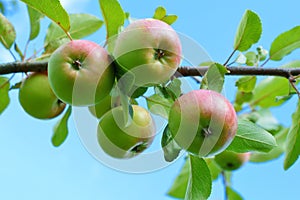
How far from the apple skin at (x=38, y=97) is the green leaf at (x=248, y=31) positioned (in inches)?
24.4

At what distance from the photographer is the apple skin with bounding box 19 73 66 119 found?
4.73 ft

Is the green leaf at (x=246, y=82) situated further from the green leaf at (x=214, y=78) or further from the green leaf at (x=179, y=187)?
the green leaf at (x=179, y=187)

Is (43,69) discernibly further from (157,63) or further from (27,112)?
(157,63)

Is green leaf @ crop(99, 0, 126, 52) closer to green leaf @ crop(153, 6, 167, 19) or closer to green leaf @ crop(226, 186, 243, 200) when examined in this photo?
green leaf @ crop(153, 6, 167, 19)

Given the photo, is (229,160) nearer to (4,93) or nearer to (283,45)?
(283,45)

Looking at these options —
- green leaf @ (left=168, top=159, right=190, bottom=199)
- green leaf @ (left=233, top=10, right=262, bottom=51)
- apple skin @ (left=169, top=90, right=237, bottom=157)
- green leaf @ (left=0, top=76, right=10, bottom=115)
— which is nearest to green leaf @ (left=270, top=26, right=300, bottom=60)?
green leaf @ (left=233, top=10, right=262, bottom=51)

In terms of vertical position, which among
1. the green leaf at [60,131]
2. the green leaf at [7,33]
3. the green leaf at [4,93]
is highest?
the green leaf at [7,33]

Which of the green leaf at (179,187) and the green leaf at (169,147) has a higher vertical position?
the green leaf at (169,147)

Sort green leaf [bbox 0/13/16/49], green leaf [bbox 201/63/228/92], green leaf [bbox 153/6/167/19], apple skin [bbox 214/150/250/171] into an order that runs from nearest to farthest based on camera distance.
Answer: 1. green leaf [bbox 201/63/228/92]
2. green leaf [bbox 153/6/167/19]
3. green leaf [bbox 0/13/16/49]
4. apple skin [bbox 214/150/250/171]

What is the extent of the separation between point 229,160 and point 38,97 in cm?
98

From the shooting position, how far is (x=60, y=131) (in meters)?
1.77

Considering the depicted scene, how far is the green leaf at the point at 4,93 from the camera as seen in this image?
164 centimetres

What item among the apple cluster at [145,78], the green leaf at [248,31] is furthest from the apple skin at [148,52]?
the green leaf at [248,31]

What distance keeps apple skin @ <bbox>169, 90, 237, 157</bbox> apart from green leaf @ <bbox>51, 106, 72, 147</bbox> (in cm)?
75
